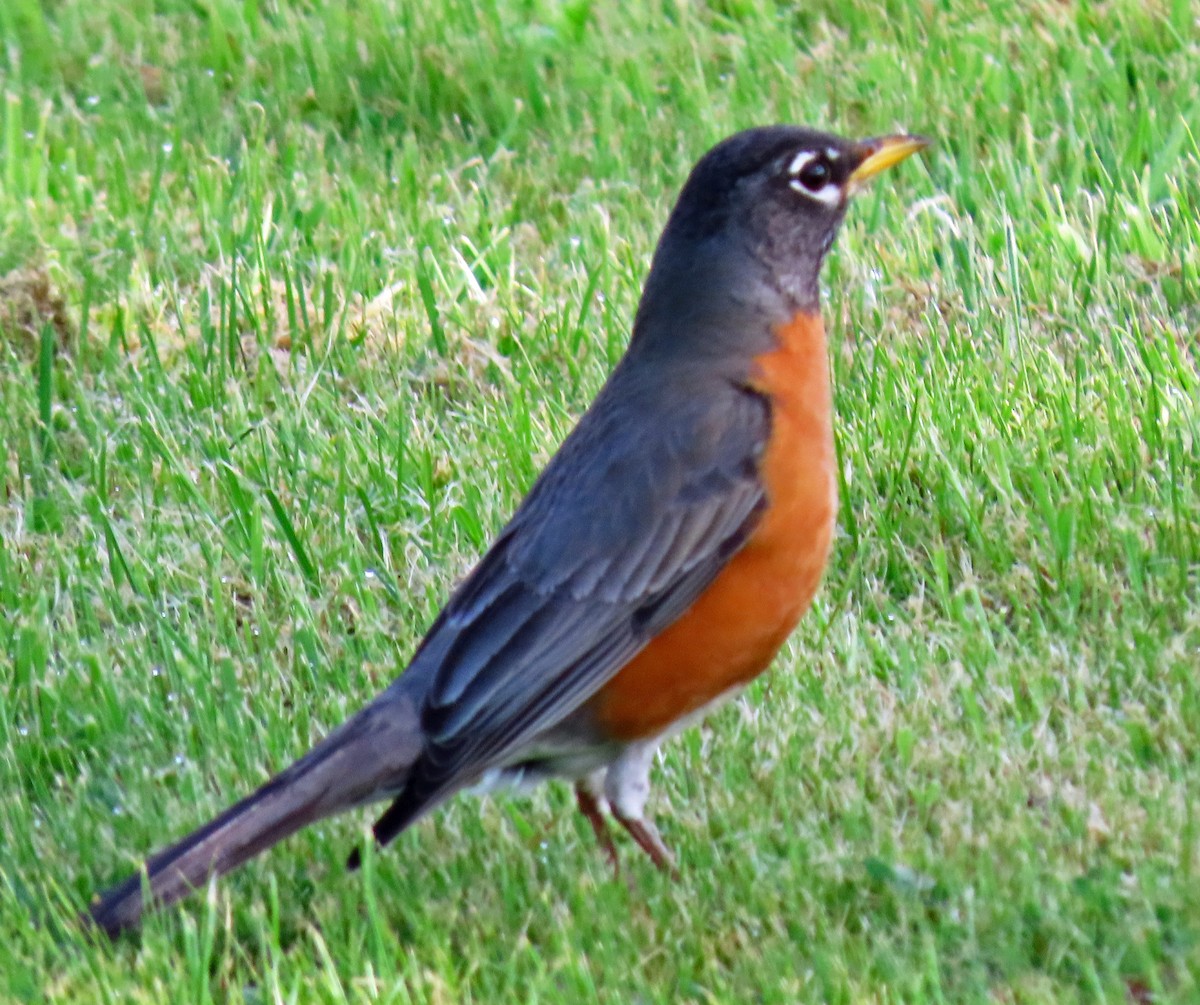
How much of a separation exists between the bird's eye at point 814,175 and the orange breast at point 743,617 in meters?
0.59

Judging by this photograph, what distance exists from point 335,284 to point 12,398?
37.8 inches

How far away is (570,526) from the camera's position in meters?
3.63

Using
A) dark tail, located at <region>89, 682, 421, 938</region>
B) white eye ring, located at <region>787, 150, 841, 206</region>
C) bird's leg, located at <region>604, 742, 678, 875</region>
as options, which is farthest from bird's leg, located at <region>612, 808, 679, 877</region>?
white eye ring, located at <region>787, 150, 841, 206</region>

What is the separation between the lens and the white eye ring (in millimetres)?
3941

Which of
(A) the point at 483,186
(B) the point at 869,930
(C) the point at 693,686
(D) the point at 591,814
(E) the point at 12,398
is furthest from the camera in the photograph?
(A) the point at 483,186

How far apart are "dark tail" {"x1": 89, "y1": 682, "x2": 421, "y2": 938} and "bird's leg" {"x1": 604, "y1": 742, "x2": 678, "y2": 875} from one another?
1.35ft

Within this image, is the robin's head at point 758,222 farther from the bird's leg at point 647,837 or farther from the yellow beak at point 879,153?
the bird's leg at point 647,837

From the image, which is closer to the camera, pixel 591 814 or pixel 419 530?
pixel 591 814

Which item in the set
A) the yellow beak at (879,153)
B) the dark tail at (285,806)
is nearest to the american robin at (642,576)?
the dark tail at (285,806)

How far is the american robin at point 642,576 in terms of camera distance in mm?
3365

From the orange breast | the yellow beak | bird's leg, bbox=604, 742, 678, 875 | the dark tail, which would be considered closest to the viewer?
the dark tail

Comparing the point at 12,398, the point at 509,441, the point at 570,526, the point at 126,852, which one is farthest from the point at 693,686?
the point at 12,398

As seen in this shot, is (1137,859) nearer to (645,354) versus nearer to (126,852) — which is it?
(645,354)

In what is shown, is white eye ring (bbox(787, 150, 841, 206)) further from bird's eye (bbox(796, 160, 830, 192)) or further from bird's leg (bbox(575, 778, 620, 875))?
bird's leg (bbox(575, 778, 620, 875))
